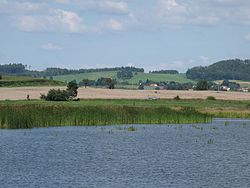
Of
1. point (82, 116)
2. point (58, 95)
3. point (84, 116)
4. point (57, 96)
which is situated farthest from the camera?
point (58, 95)

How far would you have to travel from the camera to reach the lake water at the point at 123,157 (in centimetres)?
3678

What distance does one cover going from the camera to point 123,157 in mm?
46625

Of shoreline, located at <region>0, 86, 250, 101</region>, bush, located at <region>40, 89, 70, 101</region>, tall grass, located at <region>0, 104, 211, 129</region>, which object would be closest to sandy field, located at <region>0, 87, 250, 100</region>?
shoreline, located at <region>0, 86, 250, 101</region>

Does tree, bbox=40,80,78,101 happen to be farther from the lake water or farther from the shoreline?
the lake water

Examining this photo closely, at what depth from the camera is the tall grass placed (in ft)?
211

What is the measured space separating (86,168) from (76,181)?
4855mm

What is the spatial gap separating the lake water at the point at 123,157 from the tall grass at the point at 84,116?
1153 mm

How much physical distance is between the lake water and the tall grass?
115cm

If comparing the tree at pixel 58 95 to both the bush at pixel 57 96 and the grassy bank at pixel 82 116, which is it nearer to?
the bush at pixel 57 96

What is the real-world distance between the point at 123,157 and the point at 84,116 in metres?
22.9

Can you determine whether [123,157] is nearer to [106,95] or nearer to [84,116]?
[84,116]

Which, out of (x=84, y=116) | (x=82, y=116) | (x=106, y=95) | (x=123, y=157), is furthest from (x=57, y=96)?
(x=123, y=157)

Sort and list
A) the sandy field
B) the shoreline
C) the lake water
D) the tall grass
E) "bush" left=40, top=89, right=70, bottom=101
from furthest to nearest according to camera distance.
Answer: the shoreline < the sandy field < "bush" left=40, top=89, right=70, bottom=101 < the tall grass < the lake water

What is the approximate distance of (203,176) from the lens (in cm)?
3869
